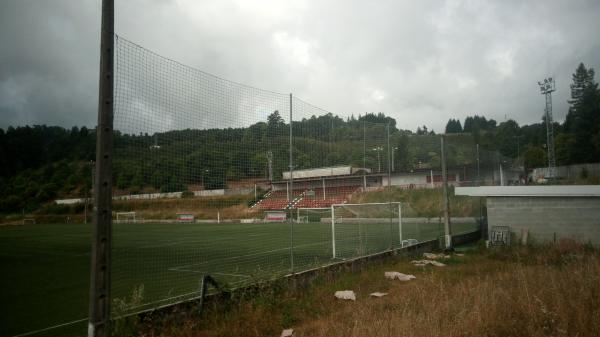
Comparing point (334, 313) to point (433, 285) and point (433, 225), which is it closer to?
point (433, 285)

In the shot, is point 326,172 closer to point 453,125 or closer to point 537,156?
point 537,156

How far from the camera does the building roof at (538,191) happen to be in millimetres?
11945

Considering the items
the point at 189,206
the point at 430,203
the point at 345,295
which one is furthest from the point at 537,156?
the point at 189,206

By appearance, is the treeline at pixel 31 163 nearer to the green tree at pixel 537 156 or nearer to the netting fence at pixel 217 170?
the netting fence at pixel 217 170

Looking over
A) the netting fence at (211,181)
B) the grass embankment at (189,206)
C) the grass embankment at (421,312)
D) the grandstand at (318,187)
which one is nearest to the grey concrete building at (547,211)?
the netting fence at (211,181)

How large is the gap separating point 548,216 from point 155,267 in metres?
12.0

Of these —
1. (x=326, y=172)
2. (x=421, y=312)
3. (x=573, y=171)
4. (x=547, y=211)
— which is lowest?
(x=421, y=312)

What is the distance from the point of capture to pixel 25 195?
4094cm

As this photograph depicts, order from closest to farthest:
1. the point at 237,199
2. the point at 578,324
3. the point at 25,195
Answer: the point at 578,324 → the point at 237,199 → the point at 25,195

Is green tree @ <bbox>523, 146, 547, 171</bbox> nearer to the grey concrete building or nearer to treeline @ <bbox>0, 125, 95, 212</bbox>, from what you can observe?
the grey concrete building

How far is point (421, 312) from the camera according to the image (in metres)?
4.95

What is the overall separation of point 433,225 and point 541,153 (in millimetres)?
59206

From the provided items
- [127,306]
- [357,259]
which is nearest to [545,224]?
[357,259]

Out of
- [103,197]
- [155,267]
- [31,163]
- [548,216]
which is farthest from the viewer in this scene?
[31,163]
